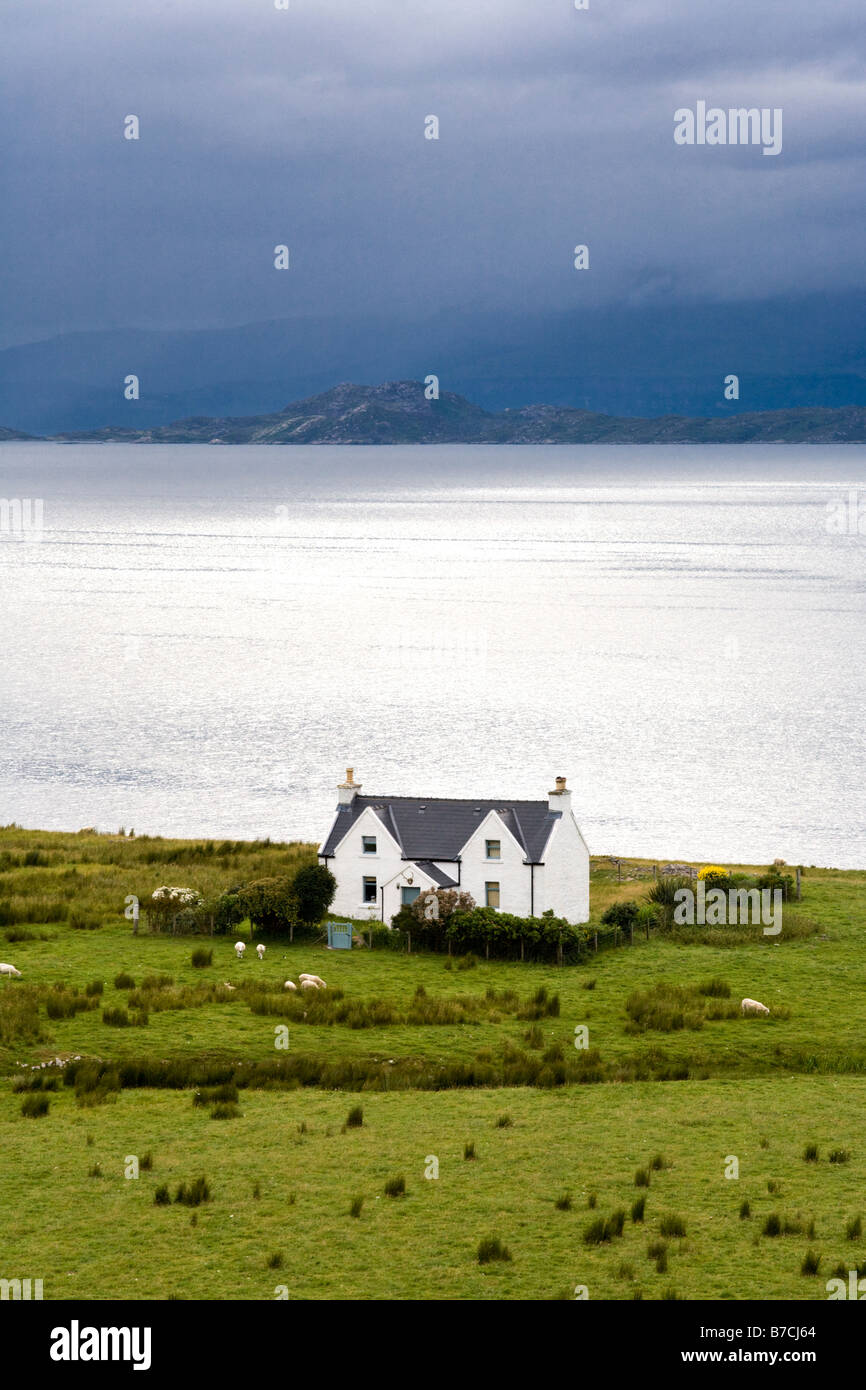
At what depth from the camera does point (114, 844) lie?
216 feet

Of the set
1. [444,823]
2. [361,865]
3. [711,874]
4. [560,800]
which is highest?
[560,800]

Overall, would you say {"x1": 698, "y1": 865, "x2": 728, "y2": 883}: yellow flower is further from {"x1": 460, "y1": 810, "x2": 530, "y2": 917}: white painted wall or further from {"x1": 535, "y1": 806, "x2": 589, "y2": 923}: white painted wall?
{"x1": 460, "y1": 810, "x2": 530, "y2": 917}: white painted wall

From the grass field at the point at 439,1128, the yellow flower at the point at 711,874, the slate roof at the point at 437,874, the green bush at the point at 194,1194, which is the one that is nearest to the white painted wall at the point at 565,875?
the slate roof at the point at 437,874

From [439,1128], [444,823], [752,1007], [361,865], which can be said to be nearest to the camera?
[439,1128]

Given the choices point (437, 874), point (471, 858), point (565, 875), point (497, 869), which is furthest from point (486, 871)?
point (565, 875)

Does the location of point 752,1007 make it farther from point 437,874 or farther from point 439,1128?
point 437,874

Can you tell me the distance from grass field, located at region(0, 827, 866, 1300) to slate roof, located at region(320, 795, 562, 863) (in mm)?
4365

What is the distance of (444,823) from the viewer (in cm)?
4969

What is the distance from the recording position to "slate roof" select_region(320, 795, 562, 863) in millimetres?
48406

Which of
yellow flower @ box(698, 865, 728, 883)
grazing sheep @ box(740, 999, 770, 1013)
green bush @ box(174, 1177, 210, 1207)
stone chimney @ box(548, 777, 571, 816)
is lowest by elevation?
green bush @ box(174, 1177, 210, 1207)

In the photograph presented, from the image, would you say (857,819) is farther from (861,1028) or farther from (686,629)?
(686,629)

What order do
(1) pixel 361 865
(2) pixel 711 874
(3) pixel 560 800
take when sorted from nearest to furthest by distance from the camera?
1. (3) pixel 560 800
2. (1) pixel 361 865
3. (2) pixel 711 874

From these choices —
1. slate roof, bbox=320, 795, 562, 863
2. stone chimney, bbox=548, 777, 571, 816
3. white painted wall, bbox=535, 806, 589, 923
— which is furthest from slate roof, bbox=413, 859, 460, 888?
stone chimney, bbox=548, 777, 571, 816

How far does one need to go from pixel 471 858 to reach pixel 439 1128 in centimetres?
1916
